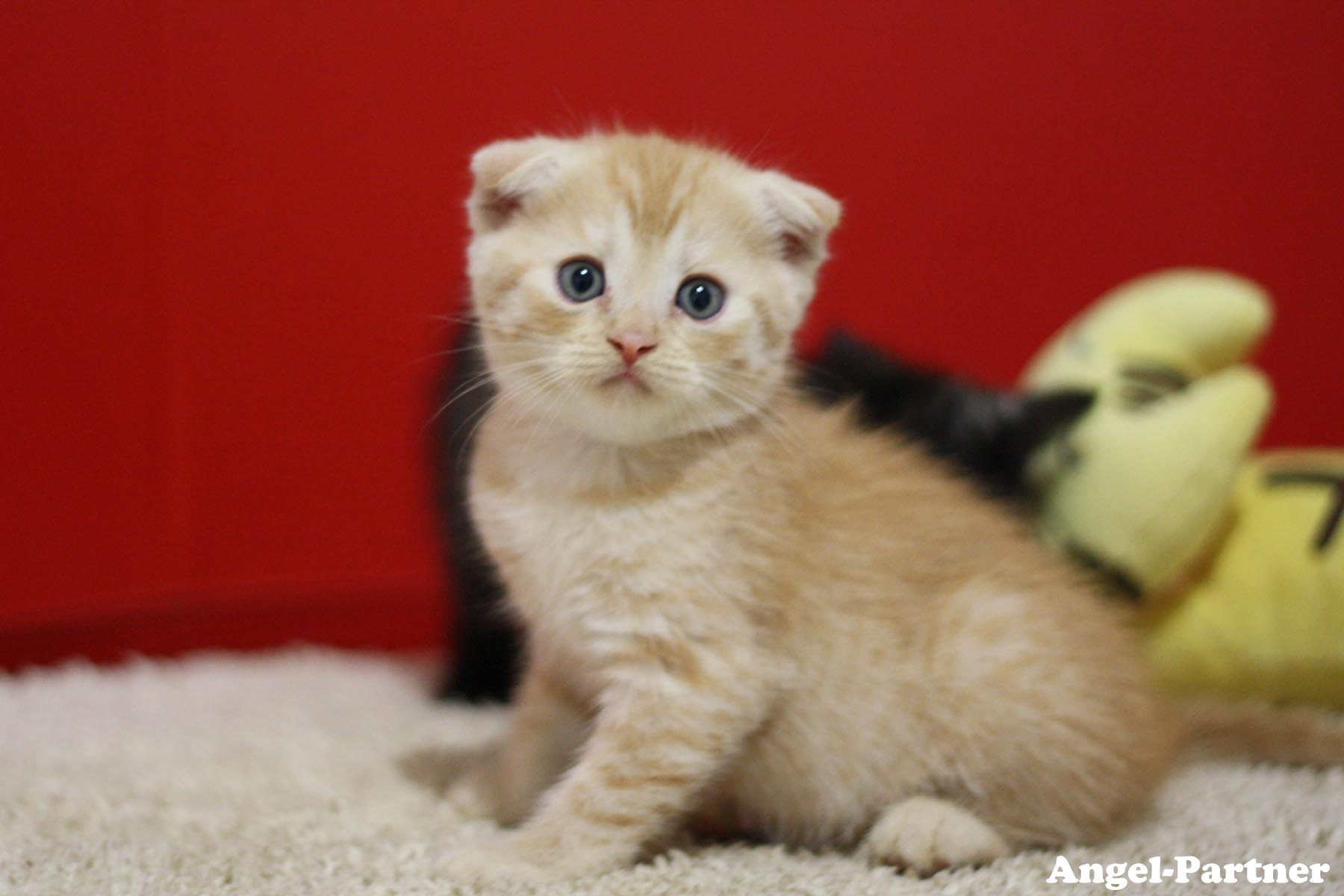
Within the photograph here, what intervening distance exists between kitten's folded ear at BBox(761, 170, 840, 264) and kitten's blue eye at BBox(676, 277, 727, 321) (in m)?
0.12

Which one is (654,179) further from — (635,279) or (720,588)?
(720,588)

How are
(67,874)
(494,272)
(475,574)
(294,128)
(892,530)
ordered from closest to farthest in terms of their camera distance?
1. (67,874)
2. (494,272)
3. (892,530)
4. (475,574)
5. (294,128)

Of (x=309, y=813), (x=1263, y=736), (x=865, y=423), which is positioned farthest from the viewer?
(x=865, y=423)

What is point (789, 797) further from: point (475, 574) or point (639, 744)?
point (475, 574)

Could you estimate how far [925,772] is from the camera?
1.25 m

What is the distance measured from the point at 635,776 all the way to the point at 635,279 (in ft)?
1.64

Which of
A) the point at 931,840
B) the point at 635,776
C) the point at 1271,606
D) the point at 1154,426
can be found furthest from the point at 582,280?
the point at 1271,606

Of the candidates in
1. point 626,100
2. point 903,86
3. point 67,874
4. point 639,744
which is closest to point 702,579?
point 639,744

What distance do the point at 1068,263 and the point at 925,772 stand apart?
1467mm

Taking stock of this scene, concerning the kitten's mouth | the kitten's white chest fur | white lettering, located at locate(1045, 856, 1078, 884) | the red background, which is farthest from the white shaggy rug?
the kitten's mouth

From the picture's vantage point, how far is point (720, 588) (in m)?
1.19

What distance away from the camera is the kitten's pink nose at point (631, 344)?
1.12 meters

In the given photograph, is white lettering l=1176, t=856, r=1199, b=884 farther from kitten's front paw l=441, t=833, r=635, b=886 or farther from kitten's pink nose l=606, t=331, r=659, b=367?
kitten's pink nose l=606, t=331, r=659, b=367

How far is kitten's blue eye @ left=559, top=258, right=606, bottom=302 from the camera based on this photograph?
1.18 meters
